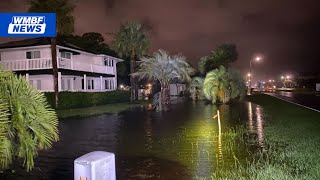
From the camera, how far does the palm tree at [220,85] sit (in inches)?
1449

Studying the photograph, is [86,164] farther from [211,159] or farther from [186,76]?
[186,76]

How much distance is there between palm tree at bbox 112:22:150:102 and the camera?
4684 cm

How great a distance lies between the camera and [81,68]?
136ft

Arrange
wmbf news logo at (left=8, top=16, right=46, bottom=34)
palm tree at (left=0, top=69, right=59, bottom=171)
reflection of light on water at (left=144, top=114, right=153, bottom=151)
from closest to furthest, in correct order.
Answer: palm tree at (left=0, top=69, right=59, bottom=171) < reflection of light on water at (left=144, top=114, right=153, bottom=151) < wmbf news logo at (left=8, top=16, right=46, bottom=34)

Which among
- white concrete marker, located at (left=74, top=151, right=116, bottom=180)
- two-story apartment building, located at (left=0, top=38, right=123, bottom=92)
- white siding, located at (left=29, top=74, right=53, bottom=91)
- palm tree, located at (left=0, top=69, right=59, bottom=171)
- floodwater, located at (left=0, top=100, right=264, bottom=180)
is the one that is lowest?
floodwater, located at (left=0, top=100, right=264, bottom=180)

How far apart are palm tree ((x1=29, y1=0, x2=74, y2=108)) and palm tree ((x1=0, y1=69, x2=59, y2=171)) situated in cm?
2536

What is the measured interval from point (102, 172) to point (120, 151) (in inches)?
229

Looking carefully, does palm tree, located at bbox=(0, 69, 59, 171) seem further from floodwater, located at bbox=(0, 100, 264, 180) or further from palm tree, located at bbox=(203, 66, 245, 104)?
palm tree, located at bbox=(203, 66, 245, 104)

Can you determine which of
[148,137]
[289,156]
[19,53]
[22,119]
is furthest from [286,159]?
[19,53]

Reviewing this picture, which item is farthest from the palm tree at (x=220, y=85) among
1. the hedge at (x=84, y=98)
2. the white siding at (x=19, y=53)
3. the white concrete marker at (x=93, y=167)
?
the white concrete marker at (x=93, y=167)

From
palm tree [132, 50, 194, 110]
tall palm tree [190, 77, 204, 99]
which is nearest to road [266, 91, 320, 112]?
tall palm tree [190, 77, 204, 99]

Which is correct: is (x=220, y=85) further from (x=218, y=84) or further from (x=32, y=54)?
(x=32, y=54)

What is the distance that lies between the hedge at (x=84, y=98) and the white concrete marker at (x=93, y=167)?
87.6ft

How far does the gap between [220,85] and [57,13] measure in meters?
17.7
